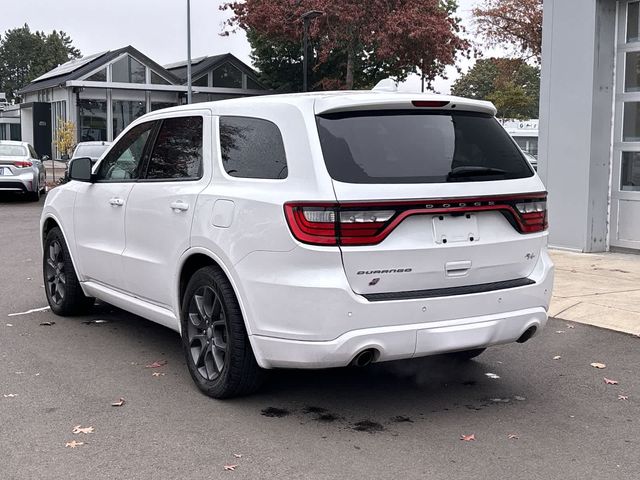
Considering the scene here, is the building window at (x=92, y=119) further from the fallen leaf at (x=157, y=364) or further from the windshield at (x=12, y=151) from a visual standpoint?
the fallen leaf at (x=157, y=364)

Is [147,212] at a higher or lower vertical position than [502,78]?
lower

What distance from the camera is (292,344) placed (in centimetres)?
448

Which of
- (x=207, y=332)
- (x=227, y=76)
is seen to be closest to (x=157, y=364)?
(x=207, y=332)

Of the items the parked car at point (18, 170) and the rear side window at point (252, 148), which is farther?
the parked car at point (18, 170)

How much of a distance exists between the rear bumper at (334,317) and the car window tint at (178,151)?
1095 mm

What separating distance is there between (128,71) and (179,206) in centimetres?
3952

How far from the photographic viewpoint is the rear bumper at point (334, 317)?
Answer: 14.3ft

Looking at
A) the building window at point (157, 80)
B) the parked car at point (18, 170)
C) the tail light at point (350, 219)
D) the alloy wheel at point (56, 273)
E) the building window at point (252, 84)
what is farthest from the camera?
the building window at point (252, 84)

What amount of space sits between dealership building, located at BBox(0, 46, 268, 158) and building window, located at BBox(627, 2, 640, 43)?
33424mm

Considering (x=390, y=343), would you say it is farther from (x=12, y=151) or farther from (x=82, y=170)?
(x=12, y=151)

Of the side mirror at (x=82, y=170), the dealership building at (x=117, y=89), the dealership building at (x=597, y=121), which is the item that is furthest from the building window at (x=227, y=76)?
the side mirror at (x=82, y=170)

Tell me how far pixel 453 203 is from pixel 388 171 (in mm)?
405

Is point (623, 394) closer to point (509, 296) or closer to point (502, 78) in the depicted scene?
point (509, 296)

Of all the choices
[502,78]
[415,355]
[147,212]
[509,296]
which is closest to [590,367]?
[509,296]
